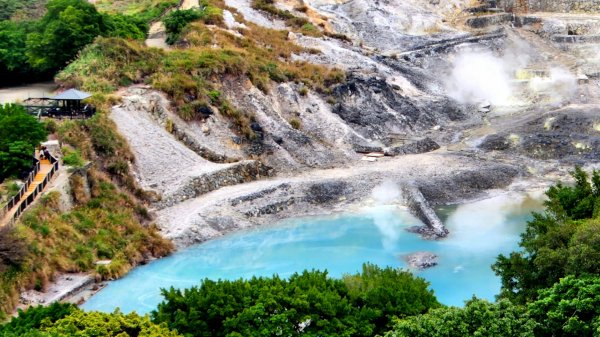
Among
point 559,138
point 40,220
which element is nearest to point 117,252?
point 40,220

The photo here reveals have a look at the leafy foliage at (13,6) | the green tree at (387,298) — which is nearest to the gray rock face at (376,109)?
the green tree at (387,298)

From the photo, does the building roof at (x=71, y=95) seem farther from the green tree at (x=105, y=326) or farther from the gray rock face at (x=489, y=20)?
the gray rock face at (x=489, y=20)

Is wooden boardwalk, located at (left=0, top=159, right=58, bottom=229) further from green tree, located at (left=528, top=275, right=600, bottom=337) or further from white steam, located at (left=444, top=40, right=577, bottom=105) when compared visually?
white steam, located at (left=444, top=40, right=577, bottom=105)

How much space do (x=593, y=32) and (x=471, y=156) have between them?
34.7 metres

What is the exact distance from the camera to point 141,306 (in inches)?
1532

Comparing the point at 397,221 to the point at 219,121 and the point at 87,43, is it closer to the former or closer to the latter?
the point at 219,121

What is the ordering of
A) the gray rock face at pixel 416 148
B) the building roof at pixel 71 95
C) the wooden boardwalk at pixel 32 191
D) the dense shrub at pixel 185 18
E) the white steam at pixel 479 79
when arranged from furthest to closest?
1. the white steam at pixel 479 79
2. the dense shrub at pixel 185 18
3. the gray rock face at pixel 416 148
4. the building roof at pixel 71 95
5. the wooden boardwalk at pixel 32 191

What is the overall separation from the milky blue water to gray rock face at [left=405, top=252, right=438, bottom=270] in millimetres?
401

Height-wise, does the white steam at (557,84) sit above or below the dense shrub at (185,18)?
above

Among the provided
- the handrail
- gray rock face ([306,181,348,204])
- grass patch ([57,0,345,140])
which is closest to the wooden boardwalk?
the handrail

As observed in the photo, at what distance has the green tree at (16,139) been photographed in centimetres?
4434

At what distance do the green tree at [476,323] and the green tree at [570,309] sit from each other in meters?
0.56

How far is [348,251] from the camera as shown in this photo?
46.8 m

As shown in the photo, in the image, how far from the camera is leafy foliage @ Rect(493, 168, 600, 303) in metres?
27.7
